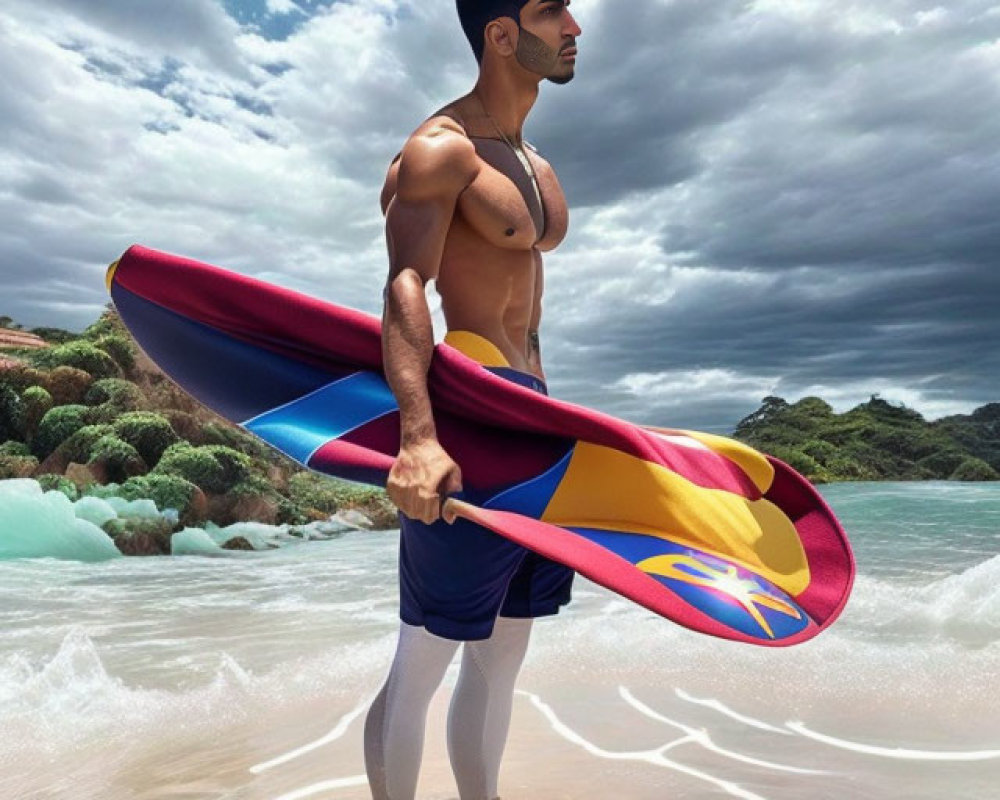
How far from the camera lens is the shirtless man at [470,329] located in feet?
5.62

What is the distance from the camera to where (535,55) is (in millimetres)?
1923

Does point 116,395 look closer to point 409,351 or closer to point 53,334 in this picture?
point 53,334

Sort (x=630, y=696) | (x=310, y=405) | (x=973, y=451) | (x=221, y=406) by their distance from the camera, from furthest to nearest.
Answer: (x=973, y=451), (x=630, y=696), (x=221, y=406), (x=310, y=405)

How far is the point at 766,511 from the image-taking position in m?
2.04

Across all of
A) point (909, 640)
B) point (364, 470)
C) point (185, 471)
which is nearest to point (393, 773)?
point (364, 470)

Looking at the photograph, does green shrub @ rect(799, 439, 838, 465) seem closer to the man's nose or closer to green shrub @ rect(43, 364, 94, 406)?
green shrub @ rect(43, 364, 94, 406)

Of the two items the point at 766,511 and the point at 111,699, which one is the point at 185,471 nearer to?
the point at 111,699

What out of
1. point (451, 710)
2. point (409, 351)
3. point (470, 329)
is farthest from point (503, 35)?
point (451, 710)

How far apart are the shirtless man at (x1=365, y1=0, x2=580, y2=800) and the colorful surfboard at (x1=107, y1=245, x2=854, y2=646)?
0.10 m

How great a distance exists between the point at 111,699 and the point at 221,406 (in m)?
2.68

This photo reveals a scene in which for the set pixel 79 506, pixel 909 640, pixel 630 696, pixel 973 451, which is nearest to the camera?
pixel 630 696

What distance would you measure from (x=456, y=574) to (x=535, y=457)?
295 millimetres

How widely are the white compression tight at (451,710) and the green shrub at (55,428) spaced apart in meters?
14.0

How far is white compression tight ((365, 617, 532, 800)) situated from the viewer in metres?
1.94
